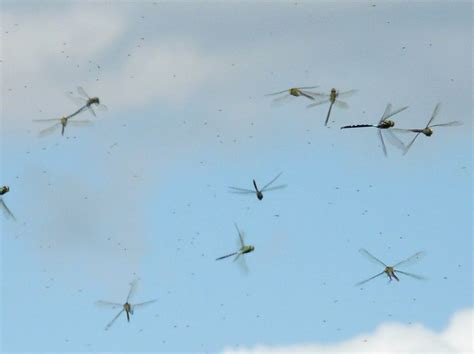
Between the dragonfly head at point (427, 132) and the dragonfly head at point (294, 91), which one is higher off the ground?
the dragonfly head at point (294, 91)

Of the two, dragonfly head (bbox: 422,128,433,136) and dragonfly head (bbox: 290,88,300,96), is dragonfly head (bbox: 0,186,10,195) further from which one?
dragonfly head (bbox: 422,128,433,136)

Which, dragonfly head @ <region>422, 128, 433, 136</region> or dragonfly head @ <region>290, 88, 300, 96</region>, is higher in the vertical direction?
dragonfly head @ <region>290, 88, 300, 96</region>

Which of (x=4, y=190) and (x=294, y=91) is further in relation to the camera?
(x=4, y=190)

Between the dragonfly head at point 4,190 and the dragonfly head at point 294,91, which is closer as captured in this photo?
the dragonfly head at point 294,91

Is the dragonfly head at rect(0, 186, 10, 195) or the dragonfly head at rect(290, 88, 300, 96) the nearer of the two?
the dragonfly head at rect(290, 88, 300, 96)

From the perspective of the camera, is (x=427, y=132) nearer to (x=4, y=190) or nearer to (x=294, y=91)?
(x=294, y=91)

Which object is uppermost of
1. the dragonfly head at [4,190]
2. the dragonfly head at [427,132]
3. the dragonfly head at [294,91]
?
the dragonfly head at [294,91]

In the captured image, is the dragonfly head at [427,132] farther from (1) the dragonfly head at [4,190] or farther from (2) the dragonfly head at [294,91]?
(1) the dragonfly head at [4,190]

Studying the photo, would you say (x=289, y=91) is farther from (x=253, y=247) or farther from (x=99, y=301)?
(x=99, y=301)

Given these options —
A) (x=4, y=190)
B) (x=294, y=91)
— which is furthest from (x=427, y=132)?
(x=4, y=190)

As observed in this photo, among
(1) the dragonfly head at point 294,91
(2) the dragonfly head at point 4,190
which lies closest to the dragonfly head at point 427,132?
(1) the dragonfly head at point 294,91

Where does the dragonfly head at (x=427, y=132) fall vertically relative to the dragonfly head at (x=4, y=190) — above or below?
above

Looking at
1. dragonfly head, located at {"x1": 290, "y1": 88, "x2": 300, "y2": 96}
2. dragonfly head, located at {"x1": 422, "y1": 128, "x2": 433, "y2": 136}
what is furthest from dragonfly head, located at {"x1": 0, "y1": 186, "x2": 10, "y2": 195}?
dragonfly head, located at {"x1": 422, "y1": 128, "x2": 433, "y2": 136}
